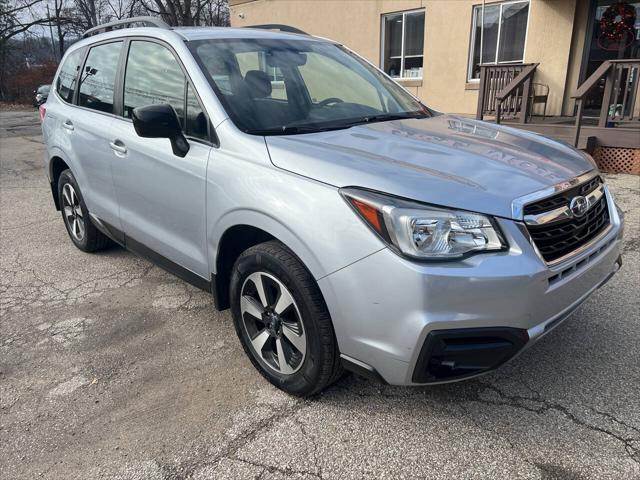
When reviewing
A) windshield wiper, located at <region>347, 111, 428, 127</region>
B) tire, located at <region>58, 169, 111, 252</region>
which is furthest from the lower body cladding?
tire, located at <region>58, 169, 111, 252</region>

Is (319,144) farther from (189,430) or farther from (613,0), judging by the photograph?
(613,0)

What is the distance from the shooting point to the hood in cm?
213

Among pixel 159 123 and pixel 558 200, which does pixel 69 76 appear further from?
pixel 558 200

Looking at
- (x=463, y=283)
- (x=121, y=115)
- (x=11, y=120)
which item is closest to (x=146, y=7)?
(x=11, y=120)

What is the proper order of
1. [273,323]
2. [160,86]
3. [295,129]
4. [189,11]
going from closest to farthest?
1. [273,323]
2. [295,129]
3. [160,86]
4. [189,11]

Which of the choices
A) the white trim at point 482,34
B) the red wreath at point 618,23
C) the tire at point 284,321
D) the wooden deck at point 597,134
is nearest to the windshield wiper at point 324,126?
the tire at point 284,321

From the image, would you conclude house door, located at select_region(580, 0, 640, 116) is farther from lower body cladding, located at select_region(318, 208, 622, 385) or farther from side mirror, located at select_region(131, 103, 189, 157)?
side mirror, located at select_region(131, 103, 189, 157)

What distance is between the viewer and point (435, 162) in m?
2.38

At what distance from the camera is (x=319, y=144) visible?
2.56 metres

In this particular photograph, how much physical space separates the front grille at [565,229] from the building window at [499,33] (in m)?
9.24

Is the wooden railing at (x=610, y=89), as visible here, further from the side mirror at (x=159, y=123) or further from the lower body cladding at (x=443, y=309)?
the side mirror at (x=159, y=123)

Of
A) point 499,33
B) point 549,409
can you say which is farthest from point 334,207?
point 499,33

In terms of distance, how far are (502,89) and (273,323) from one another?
27.8 feet

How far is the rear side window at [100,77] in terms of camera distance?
3.78 meters
